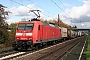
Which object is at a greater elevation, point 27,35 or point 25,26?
point 25,26

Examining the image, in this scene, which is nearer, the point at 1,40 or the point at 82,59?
the point at 82,59

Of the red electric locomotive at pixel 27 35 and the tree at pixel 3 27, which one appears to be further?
the tree at pixel 3 27

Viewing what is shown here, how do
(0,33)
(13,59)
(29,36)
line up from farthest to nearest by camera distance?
1. (0,33)
2. (29,36)
3. (13,59)

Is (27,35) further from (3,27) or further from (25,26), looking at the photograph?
(3,27)

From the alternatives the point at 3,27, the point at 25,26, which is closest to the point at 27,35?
the point at 25,26

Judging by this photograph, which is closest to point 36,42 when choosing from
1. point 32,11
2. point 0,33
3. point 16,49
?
point 16,49

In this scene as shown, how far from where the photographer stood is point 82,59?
1647cm

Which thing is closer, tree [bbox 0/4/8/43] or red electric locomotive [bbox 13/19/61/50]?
red electric locomotive [bbox 13/19/61/50]

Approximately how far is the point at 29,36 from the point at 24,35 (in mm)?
631

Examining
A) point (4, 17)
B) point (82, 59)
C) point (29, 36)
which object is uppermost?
point (4, 17)

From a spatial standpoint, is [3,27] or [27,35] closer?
[27,35]

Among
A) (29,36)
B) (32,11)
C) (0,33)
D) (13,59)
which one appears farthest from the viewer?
(0,33)

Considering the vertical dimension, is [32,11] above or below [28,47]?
above

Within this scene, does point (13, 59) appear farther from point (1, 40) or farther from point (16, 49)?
point (1, 40)
